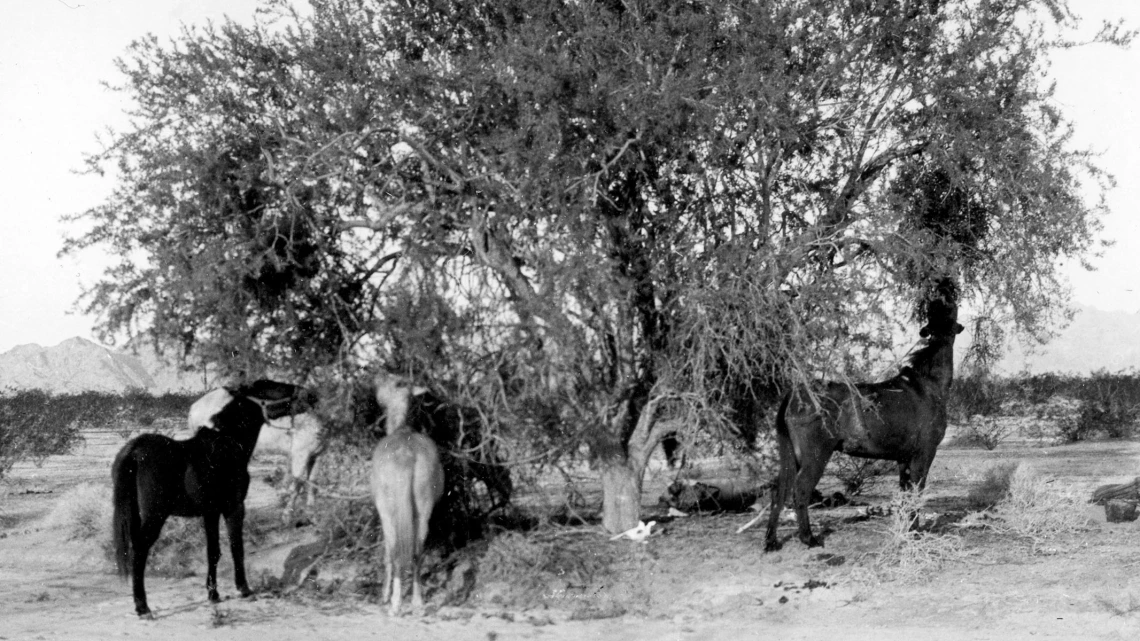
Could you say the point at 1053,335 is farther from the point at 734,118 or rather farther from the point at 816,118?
the point at 734,118

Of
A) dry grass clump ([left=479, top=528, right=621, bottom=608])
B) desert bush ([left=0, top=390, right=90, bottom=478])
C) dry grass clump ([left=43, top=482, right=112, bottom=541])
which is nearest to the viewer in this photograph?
dry grass clump ([left=479, top=528, right=621, bottom=608])

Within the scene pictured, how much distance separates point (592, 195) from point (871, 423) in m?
3.35

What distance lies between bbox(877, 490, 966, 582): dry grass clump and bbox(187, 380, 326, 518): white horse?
5203 mm

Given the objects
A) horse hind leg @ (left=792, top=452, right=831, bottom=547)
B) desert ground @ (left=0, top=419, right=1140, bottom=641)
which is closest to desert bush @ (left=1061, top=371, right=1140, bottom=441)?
desert ground @ (left=0, top=419, right=1140, bottom=641)

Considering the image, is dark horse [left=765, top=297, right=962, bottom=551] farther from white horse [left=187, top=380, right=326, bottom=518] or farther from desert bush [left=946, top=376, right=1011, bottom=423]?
desert bush [left=946, top=376, right=1011, bottom=423]

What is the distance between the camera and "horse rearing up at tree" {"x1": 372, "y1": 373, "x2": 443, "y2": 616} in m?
8.56

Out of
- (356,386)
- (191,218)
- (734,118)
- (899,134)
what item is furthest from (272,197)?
(899,134)

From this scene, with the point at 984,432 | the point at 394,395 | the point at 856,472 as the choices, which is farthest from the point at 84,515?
the point at 984,432

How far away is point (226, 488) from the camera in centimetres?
936

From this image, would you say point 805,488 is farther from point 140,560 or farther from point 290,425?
point 140,560

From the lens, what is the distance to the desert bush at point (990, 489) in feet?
38.9

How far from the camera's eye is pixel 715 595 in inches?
343

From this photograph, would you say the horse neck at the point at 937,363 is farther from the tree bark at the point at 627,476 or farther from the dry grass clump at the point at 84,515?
the dry grass clump at the point at 84,515

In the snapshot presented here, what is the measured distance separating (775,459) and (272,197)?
5.93m
